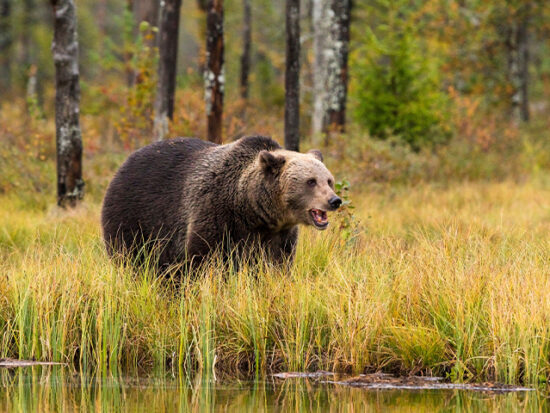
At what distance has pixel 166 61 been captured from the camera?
1559 cm

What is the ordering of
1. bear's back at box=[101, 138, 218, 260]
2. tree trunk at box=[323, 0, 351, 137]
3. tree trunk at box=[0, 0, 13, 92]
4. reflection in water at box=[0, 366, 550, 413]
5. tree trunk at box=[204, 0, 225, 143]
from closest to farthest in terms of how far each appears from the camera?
reflection in water at box=[0, 366, 550, 413] < bear's back at box=[101, 138, 218, 260] < tree trunk at box=[204, 0, 225, 143] < tree trunk at box=[323, 0, 351, 137] < tree trunk at box=[0, 0, 13, 92]

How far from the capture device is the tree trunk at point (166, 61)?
50.5ft

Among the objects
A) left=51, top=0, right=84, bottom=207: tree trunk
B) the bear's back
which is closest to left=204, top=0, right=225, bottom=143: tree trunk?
left=51, top=0, right=84, bottom=207: tree trunk

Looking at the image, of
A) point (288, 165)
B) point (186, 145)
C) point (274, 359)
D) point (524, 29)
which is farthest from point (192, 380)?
point (524, 29)

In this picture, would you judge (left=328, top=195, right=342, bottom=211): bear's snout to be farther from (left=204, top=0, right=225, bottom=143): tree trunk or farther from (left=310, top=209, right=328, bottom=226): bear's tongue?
(left=204, top=0, right=225, bottom=143): tree trunk

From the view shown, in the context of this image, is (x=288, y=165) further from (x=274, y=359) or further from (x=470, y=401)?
(x=470, y=401)

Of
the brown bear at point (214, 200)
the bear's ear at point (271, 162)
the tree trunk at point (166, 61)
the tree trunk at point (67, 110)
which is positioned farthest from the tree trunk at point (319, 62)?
the bear's ear at point (271, 162)

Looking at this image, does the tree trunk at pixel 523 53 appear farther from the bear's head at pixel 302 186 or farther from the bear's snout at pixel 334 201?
the bear's snout at pixel 334 201

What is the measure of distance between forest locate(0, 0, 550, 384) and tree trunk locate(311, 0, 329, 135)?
0.07 m

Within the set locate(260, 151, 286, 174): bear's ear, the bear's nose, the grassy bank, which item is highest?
locate(260, 151, 286, 174): bear's ear

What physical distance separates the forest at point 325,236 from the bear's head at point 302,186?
48cm

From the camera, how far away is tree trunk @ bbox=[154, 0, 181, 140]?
15383 millimetres

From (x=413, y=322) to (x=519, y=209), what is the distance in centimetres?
716

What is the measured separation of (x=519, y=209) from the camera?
13086 millimetres
